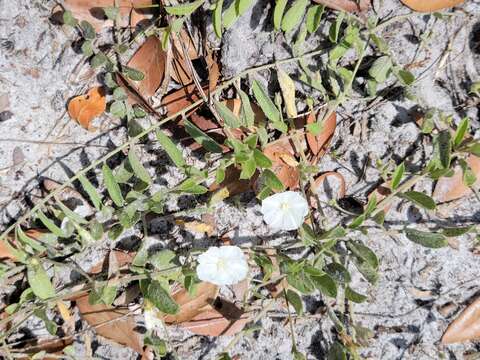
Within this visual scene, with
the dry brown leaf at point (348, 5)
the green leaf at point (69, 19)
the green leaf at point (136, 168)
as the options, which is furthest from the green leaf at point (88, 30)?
the dry brown leaf at point (348, 5)

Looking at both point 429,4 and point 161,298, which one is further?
point 429,4

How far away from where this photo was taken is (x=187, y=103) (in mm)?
2146

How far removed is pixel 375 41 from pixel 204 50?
618 millimetres

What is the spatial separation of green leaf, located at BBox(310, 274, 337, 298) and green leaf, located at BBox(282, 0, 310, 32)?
86 centimetres

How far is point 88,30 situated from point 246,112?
668 millimetres

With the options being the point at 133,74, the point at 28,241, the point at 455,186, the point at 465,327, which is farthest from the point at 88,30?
the point at 465,327

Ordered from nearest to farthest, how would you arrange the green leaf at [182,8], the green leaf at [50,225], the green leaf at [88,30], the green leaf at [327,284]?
the green leaf at [327,284] → the green leaf at [182,8] → the green leaf at [50,225] → the green leaf at [88,30]

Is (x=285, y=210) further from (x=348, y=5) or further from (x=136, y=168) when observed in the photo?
(x=348, y=5)

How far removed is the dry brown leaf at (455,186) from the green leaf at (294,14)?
769mm

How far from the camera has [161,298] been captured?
6.14ft

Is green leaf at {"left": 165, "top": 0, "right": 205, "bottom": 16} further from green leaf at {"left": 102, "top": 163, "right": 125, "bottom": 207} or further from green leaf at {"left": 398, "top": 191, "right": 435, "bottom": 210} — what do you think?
green leaf at {"left": 398, "top": 191, "right": 435, "bottom": 210}

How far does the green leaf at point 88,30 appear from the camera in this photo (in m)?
2.10

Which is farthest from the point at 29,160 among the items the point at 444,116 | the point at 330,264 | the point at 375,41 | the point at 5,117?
the point at 444,116

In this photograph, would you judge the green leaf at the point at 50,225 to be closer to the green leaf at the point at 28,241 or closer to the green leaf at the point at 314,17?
the green leaf at the point at 28,241
